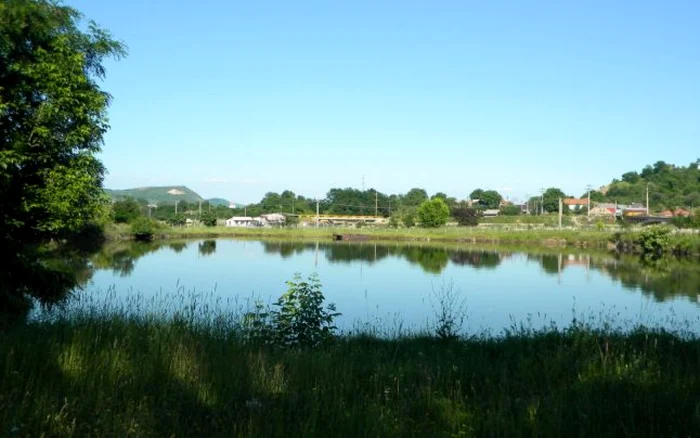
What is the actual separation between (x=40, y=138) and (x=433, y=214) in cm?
9616

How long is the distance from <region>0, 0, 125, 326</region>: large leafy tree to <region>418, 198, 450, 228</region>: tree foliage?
307 feet

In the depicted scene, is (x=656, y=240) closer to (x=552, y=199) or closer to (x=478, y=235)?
(x=478, y=235)

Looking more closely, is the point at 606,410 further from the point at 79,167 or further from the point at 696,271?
the point at 696,271

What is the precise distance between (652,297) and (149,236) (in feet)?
208

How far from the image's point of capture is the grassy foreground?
3928mm

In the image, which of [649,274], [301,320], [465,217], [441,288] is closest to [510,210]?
[465,217]

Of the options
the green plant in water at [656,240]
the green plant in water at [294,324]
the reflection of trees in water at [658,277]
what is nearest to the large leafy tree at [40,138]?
the green plant in water at [294,324]

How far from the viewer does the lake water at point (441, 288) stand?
16.5m

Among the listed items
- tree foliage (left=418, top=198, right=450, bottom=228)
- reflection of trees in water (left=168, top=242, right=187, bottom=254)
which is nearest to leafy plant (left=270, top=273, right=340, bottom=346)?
reflection of trees in water (left=168, top=242, right=187, bottom=254)

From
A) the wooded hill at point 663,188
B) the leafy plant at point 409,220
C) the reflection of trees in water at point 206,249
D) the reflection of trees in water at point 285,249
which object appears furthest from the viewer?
the wooded hill at point 663,188

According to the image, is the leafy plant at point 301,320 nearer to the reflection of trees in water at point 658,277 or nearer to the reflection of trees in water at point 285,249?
the reflection of trees in water at point 658,277

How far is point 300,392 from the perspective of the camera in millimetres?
4922

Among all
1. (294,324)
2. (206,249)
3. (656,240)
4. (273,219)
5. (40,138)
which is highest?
(40,138)

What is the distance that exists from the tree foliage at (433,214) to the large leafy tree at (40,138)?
9348cm
